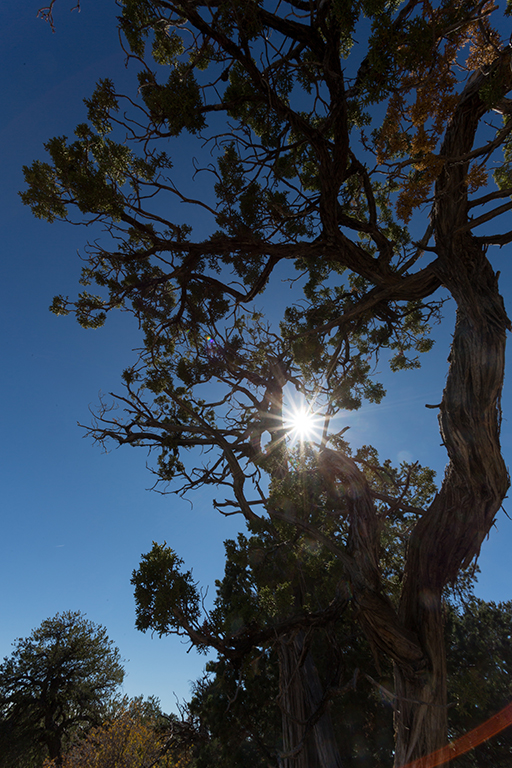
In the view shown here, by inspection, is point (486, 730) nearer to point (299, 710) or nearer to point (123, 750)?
point (299, 710)

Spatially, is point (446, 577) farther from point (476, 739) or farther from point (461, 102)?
point (476, 739)

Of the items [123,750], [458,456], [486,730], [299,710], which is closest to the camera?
[458,456]

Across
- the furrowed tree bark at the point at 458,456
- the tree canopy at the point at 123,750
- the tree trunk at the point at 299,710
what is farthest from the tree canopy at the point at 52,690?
the furrowed tree bark at the point at 458,456

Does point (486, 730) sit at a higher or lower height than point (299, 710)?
lower

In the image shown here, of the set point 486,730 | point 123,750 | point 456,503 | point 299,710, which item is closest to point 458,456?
point 456,503

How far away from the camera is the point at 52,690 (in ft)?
51.9

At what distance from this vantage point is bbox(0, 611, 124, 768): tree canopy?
14719 millimetres

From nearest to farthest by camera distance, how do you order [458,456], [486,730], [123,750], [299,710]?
1. [458,456]
2. [299,710]
3. [123,750]
4. [486,730]

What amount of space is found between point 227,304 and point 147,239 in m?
2.15

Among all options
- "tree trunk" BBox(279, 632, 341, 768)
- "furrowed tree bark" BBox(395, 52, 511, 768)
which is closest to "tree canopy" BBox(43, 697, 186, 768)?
"tree trunk" BBox(279, 632, 341, 768)

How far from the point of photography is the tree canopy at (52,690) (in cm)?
1472

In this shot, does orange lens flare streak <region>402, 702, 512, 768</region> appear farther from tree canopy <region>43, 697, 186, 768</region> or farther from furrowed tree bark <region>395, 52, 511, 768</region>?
furrowed tree bark <region>395, 52, 511, 768</region>

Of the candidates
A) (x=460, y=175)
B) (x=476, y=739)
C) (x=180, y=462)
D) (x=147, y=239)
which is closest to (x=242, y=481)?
(x=180, y=462)

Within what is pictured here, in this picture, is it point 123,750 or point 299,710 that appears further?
point 123,750
